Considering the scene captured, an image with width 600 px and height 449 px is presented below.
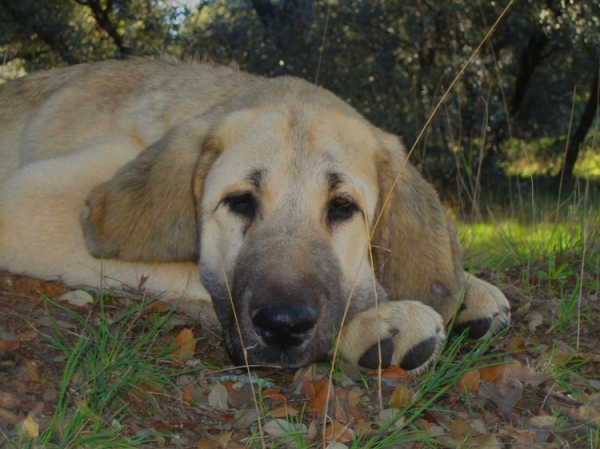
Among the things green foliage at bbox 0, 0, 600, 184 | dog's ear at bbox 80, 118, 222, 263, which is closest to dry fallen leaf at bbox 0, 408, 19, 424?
dog's ear at bbox 80, 118, 222, 263

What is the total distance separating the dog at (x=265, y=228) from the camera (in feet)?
10.3

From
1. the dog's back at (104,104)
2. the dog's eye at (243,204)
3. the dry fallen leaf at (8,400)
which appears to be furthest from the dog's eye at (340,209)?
the dry fallen leaf at (8,400)

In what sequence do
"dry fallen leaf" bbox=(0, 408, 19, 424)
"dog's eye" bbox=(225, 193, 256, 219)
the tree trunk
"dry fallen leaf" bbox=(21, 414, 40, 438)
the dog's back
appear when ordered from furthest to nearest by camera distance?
1. the tree trunk
2. the dog's back
3. "dog's eye" bbox=(225, 193, 256, 219)
4. "dry fallen leaf" bbox=(0, 408, 19, 424)
5. "dry fallen leaf" bbox=(21, 414, 40, 438)

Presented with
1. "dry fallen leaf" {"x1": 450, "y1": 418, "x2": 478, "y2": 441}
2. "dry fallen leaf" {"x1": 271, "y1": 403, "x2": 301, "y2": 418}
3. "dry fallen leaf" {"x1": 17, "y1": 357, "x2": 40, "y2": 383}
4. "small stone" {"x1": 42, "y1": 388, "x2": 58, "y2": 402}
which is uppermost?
"dry fallen leaf" {"x1": 450, "y1": 418, "x2": 478, "y2": 441}

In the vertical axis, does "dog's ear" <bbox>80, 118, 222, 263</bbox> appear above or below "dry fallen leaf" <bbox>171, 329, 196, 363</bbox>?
above

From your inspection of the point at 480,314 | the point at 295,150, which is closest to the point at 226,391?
the point at 295,150

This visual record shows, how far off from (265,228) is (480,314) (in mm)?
1195

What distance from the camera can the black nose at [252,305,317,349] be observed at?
2.81m

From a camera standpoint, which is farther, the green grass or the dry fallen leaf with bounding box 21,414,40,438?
the green grass

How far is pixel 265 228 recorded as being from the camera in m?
3.27

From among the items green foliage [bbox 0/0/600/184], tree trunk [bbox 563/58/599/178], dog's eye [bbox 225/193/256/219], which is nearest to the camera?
dog's eye [bbox 225/193/256/219]

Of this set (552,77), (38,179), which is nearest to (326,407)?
(38,179)

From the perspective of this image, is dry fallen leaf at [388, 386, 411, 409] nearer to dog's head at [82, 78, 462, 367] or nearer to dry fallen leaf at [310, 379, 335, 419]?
dry fallen leaf at [310, 379, 335, 419]

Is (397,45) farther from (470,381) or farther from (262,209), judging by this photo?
(470,381)
